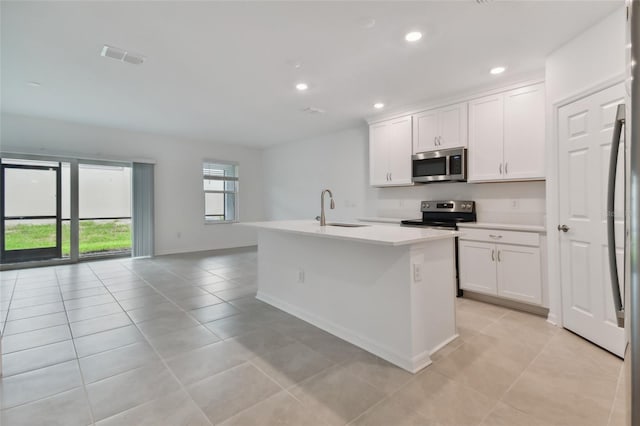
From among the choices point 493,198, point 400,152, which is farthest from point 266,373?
point 400,152

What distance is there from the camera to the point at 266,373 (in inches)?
80.0

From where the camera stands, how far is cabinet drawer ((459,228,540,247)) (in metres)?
3.12

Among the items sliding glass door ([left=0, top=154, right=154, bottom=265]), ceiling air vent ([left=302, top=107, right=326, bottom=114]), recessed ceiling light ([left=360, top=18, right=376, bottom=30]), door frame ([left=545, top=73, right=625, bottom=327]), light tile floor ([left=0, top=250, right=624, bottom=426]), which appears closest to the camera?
light tile floor ([left=0, top=250, right=624, bottom=426])

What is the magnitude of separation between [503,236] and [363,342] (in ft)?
6.82

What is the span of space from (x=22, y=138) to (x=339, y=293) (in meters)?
6.08

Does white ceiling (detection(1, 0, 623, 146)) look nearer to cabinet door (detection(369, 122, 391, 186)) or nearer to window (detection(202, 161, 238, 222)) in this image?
cabinet door (detection(369, 122, 391, 186))

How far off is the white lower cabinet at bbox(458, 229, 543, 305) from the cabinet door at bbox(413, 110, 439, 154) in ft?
4.39

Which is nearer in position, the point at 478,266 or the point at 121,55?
the point at 121,55

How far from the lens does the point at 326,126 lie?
5.80 meters

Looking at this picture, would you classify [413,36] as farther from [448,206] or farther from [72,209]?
[72,209]

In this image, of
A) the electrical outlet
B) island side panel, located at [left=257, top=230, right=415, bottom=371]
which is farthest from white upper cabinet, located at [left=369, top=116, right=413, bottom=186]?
the electrical outlet

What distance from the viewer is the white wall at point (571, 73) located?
2277 mm

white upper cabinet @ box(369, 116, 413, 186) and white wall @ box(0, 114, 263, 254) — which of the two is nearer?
white upper cabinet @ box(369, 116, 413, 186)

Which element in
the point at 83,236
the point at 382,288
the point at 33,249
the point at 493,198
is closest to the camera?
the point at 382,288
